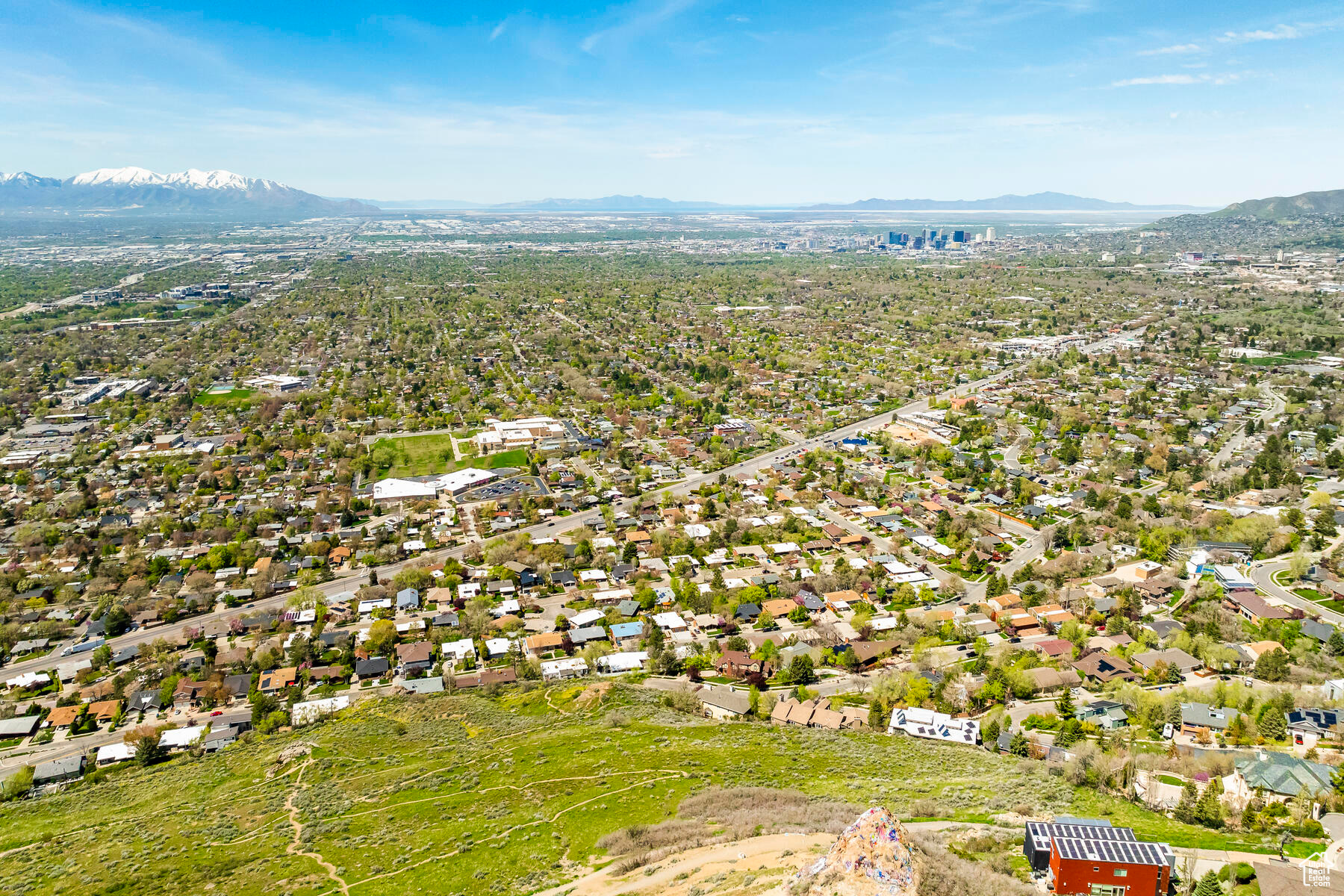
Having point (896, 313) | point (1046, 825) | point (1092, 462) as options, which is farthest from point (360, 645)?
point (896, 313)

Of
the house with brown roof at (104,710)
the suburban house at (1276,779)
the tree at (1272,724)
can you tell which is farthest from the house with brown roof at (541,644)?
the tree at (1272,724)

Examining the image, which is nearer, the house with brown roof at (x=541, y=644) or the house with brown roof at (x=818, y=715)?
the house with brown roof at (x=818, y=715)

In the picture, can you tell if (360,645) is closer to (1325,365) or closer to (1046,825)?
(1046,825)

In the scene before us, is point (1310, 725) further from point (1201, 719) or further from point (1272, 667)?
point (1272, 667)

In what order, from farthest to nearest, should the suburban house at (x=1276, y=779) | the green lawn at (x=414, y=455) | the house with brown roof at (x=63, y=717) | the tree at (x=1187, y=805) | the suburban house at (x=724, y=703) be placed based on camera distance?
the green lawn at (x=414, y=455)
the suburban house at (x=724, y=703)
the house with brown roof at (x=63, y=717)
the suburban house at (x=1276, y=779)
the tree at (x=1187, y=805)

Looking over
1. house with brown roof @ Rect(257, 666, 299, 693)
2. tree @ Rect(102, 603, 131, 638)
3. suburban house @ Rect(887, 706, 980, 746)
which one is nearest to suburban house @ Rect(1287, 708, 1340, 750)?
suburban house @ Rect(887, 706, 980, 746)

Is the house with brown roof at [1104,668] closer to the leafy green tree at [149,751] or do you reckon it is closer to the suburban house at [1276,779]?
the suburban house at [1276,779]
